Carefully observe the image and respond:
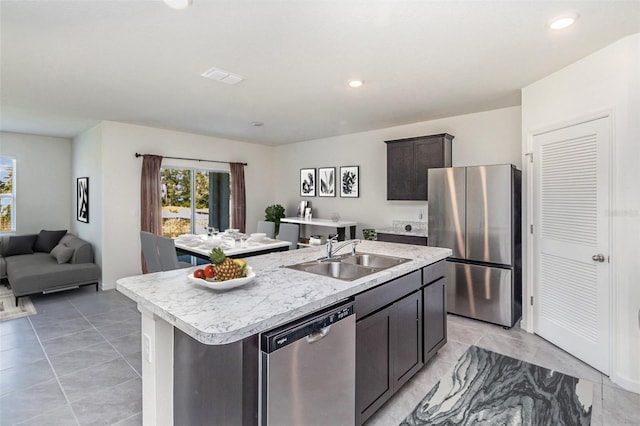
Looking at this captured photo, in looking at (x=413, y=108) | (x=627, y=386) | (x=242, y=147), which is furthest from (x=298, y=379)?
(x=242, y=147)

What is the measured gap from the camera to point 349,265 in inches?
100

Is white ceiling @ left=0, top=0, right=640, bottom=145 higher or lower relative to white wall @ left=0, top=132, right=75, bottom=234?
higher

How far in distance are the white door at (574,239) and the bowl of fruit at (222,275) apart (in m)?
2.83

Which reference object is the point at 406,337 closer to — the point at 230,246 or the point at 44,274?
the point at 230,246

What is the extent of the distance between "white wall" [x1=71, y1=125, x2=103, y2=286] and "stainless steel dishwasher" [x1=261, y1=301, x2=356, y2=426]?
4876 millimetres

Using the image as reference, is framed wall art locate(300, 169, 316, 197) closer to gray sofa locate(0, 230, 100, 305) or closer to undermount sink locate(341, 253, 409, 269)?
gray sofa locate(0, 230, 100, 305)

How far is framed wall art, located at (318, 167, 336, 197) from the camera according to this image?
248 inches

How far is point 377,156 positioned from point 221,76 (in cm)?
314

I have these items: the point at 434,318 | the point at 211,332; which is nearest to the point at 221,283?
the point at 211,332

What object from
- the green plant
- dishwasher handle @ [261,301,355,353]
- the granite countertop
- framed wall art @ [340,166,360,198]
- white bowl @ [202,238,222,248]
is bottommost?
dishwasher handle @ [261,301,355,353]

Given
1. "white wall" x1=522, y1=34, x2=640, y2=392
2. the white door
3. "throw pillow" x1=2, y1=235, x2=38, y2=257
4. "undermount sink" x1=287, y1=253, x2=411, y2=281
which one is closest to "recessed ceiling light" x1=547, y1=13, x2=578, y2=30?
"white wall" x1=522, y1=34, x2=640, y2=392

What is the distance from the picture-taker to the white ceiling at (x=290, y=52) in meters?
2.09

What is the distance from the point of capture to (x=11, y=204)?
6109 mm

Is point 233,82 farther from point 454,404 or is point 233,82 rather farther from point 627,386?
point 627,386
